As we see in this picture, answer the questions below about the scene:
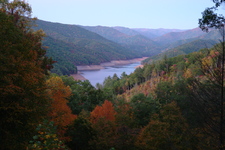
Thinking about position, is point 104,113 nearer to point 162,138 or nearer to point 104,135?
point 104,135

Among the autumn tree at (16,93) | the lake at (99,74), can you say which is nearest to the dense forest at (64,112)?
the autumn tree at (16,93)

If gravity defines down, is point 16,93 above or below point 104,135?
above

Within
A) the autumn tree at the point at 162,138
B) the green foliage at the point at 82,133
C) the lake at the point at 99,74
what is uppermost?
the autumn tree at the point at 162,138

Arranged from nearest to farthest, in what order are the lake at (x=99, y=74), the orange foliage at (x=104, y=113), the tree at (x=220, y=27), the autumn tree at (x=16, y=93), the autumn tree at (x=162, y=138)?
the tree at (x=220, y=27)
the autumn tree at (x=16, y=93)
the autumn tree at (x=162, y=138)
the orange foliage at (x=104, y=113)
the lake at (x=99, y=74)

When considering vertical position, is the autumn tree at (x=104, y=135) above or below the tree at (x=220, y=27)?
below

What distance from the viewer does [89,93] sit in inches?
1133

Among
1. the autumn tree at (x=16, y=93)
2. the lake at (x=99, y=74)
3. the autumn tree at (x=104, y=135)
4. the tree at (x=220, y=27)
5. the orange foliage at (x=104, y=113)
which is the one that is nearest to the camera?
the tree at (x=220, y=27)

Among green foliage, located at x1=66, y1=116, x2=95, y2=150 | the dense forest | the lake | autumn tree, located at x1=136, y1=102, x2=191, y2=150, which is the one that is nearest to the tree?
the dense forest

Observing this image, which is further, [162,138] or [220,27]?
[162,138]

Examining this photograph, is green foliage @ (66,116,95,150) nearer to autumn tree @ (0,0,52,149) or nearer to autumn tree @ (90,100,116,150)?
autumn tree @ (90,100,116,150)

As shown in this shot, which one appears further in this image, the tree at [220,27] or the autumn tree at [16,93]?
the autumn tree at [16,93]

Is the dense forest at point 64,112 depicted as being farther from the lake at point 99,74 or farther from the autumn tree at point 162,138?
the lake at point 99,74

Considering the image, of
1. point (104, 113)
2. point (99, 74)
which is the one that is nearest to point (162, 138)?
point (104, 113)

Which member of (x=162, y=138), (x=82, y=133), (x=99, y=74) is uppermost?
(x=162, y=138)
